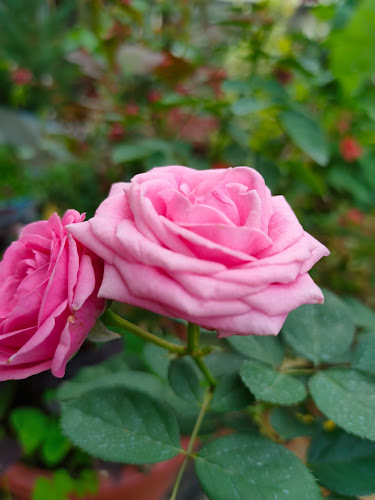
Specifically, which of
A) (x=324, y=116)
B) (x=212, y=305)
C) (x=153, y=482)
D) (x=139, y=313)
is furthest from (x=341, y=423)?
(x=324, y=116)

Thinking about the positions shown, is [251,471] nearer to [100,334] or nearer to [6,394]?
[100,334]

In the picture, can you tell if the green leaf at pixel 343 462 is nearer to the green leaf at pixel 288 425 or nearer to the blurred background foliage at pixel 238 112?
the green leaf at pixel 288 425

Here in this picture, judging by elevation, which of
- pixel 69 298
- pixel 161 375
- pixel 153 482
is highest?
pixel 69 298

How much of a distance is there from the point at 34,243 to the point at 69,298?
7 cm

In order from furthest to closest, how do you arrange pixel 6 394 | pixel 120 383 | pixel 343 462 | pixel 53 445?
pixel 6 394 < pixel 53 445 < pixel 120 383 < pixel 343 462

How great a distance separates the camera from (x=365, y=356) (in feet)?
1.19

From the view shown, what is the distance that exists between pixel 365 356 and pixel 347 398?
0.21 ft

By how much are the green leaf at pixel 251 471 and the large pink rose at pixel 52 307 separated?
148 mm

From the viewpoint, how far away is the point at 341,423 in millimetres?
284

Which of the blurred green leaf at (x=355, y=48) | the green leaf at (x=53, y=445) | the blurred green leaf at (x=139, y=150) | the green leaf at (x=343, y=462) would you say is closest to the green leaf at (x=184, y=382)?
the green leaf at (x=343, y=462)

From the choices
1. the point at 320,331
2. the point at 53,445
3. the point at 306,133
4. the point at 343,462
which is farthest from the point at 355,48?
the point at 53,445

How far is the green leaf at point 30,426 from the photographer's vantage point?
0.61 m

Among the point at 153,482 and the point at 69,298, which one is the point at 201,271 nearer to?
the point at 69,298

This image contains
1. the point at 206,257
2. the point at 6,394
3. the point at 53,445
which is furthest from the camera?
the point at 6,394
